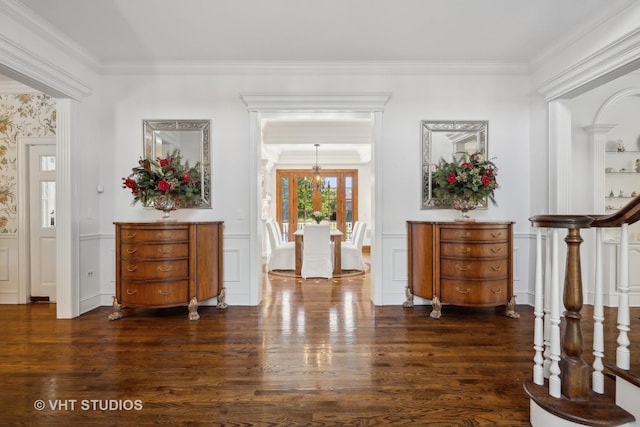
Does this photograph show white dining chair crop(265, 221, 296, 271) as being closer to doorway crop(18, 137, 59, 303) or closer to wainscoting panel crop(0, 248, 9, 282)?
doorway crop(18, 137, 59, 303)

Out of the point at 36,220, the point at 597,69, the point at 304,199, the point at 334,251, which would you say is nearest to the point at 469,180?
the point at 597,69

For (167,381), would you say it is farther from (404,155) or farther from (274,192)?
(274,192)

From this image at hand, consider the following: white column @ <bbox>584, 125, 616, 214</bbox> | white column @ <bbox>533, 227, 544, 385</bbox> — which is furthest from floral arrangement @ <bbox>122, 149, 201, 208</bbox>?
white column @ <bbox>584, 125, 616, 214</bbox>

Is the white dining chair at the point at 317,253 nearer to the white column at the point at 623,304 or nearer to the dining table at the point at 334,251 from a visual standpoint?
the dining table at the point at 334,251

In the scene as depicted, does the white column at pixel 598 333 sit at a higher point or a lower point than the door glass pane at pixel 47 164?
lower

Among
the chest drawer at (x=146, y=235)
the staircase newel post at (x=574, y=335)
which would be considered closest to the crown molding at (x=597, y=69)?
the staircase newel post at (x=574, y=335)

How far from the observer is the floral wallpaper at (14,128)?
4074 mm

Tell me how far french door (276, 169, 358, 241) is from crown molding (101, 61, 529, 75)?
5.96 m

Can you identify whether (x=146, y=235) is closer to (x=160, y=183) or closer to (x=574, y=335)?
(x=160, y=183)

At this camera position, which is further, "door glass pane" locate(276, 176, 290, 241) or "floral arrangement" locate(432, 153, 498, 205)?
"door glass pane" locate(276, 176, 290, 241)

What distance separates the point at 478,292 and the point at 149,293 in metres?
3.34

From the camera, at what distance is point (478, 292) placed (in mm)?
3385

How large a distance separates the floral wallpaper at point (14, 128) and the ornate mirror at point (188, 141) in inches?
50.2

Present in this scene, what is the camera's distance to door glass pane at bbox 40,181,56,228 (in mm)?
4148
